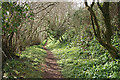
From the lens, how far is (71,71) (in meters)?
7.57

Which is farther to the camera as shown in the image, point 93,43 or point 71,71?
point 93,43

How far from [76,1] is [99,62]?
931cm

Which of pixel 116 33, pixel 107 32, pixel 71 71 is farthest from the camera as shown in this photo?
pixel 116 33

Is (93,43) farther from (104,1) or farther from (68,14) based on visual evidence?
(68,14)

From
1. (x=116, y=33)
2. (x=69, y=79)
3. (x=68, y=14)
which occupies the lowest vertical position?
(x=69, y=79)

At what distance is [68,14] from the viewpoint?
16.9 metres

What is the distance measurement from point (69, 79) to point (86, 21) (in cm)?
817

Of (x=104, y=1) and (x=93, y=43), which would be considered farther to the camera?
(x=93, y=43)

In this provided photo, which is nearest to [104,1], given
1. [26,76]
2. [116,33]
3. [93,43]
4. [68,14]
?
[116,33]

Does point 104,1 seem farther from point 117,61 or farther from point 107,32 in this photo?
point 117,61

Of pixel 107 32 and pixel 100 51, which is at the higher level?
pixel 107 32

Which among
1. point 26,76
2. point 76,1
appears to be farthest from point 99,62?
point 76,1

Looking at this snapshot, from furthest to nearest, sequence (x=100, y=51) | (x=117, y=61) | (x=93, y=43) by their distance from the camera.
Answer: (x=93, y=43), (x=100, y=51), (x=117, y=61)

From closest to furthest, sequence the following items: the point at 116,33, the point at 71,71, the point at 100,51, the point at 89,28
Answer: the point at 71,71 < the point at 100,51 < the point at 116,33 < the point at 89,28
